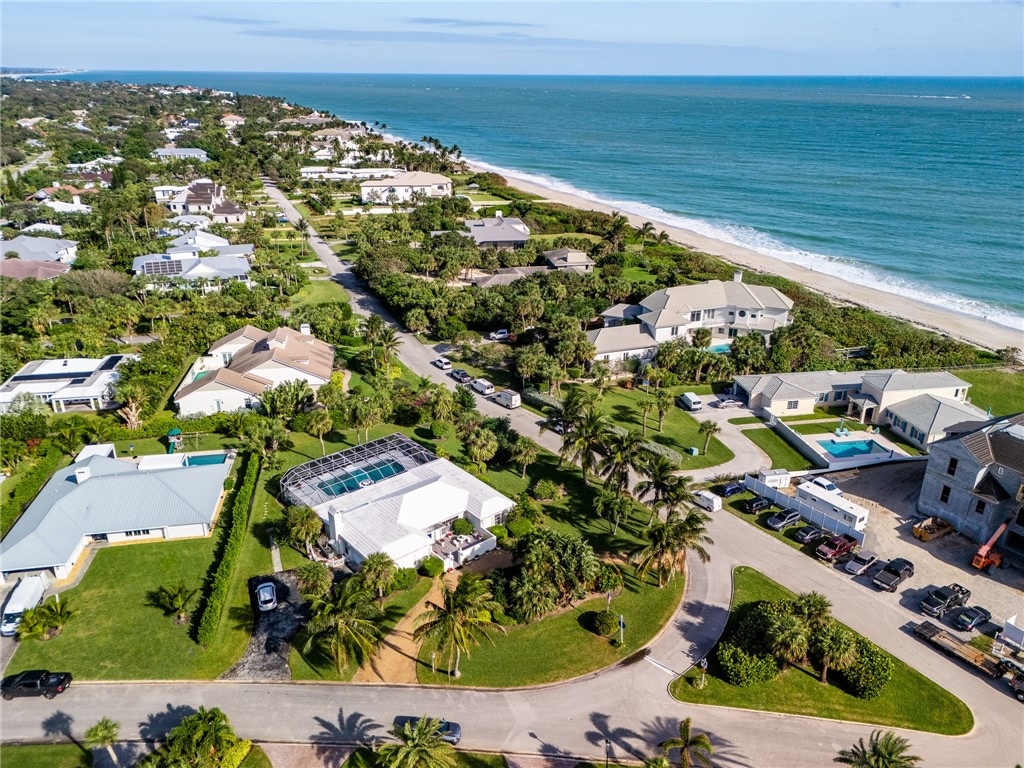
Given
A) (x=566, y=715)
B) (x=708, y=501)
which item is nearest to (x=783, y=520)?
(x=708, y=501)

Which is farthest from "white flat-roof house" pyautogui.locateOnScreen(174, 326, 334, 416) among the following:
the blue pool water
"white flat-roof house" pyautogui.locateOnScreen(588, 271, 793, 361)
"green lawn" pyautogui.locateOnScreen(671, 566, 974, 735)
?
"green lawn" pyautogui.locateOnScreen(671, 566, 974, 735)

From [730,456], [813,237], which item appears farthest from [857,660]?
[813,237]

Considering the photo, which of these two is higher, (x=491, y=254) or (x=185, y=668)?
(x=491, y=254)

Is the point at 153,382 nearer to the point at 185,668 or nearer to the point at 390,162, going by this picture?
the point at 185,668

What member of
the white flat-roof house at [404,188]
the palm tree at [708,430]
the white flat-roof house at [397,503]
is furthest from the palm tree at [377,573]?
the white flat-roof house at [404,188]

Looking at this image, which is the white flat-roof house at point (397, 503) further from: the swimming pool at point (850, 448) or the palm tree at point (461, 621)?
the swimming pool at point (850, 448)
